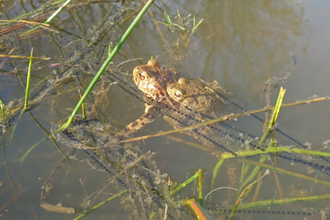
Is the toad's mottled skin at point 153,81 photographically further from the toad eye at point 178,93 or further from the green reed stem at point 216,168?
the green reed stem at point 216,168

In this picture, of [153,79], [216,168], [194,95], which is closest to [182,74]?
[153,79]

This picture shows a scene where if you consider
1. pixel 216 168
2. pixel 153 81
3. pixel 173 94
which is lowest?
pixel 216 168

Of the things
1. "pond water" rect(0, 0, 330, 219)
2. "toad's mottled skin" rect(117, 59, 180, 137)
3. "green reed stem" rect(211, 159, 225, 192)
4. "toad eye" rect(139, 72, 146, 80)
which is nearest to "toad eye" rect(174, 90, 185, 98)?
"toad's mottled skin" rect(117, 59, 180, 137)

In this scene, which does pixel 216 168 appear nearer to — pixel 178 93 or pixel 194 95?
pixel 194 95

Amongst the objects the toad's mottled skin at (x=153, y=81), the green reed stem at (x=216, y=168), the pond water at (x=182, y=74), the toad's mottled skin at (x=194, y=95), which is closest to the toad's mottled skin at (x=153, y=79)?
the toad's mottled skin at (x=153, y=81)

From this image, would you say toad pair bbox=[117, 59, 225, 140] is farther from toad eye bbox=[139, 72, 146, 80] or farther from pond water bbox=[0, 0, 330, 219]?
pond water bbox=[0, 0, 330, 219]
